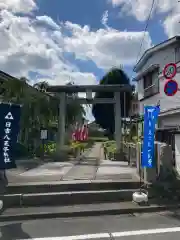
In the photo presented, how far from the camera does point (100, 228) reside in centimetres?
601

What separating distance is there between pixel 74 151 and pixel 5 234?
1195 centimetres

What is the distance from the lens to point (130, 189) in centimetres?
835

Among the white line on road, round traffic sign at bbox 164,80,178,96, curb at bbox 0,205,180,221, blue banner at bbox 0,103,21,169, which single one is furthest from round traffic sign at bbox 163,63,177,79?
the white line on road

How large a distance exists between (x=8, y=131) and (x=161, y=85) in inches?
430

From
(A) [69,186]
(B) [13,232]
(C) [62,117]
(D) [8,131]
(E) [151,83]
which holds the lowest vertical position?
(B) [13,232]

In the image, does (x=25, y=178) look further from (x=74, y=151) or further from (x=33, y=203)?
(x=74, y=151)

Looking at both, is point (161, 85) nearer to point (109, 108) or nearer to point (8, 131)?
point (8, 131)

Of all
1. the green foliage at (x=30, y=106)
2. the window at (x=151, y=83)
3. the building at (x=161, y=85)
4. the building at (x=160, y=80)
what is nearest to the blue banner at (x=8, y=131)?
the building at (x=161, y=85)

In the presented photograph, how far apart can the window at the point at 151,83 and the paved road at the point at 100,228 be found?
11.1 m

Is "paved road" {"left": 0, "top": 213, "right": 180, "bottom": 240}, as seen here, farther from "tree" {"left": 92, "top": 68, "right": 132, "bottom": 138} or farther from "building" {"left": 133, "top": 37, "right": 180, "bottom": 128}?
"tree" {"left": 92, "top": 68, "right": 132, "bottom": 138}

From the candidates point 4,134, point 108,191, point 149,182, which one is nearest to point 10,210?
point 4,134

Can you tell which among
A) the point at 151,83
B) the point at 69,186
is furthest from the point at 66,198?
the point at 151,83

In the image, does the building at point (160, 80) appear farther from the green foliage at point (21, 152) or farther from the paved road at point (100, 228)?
the green foliage at point (21, 152)

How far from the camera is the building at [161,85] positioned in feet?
45.3
